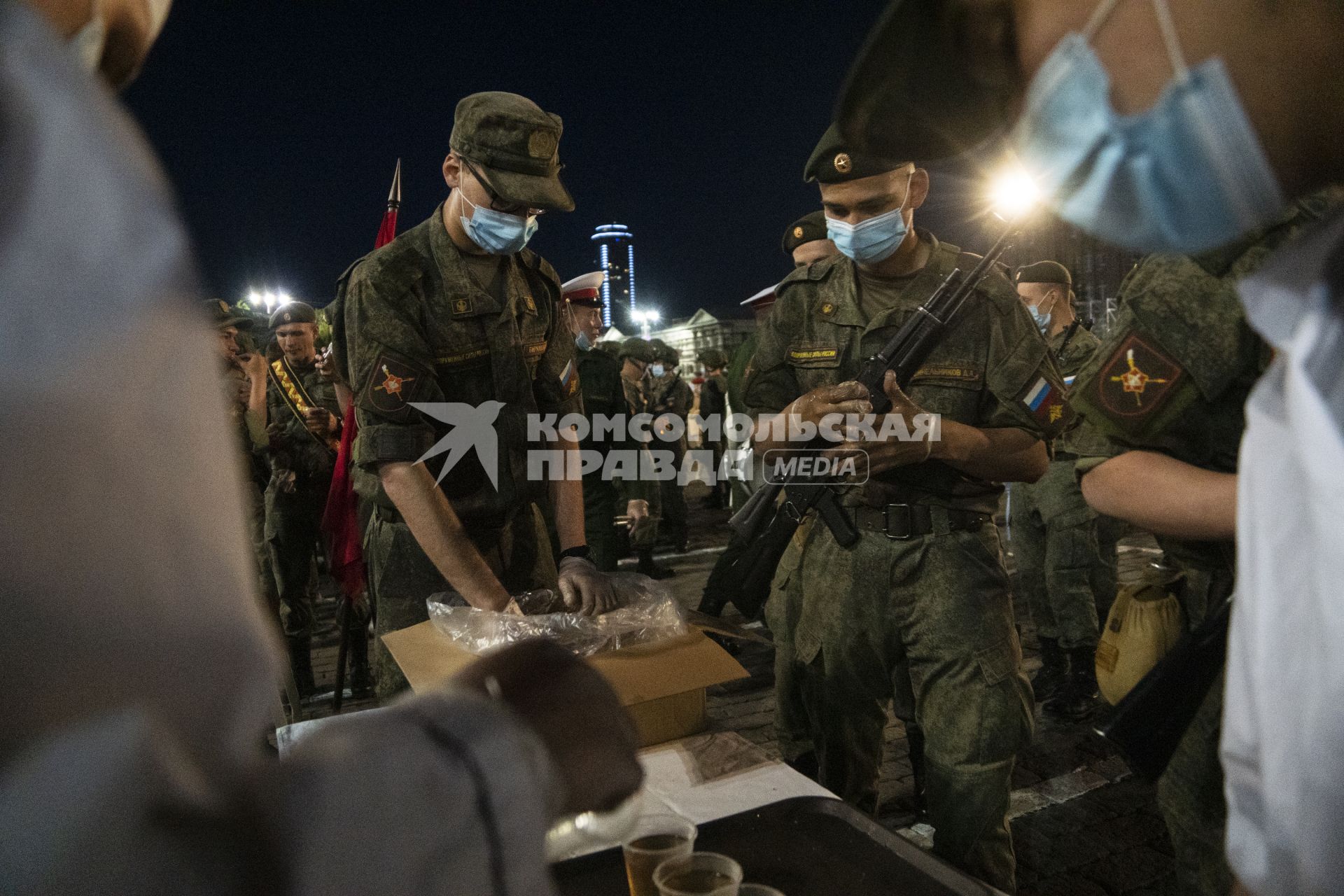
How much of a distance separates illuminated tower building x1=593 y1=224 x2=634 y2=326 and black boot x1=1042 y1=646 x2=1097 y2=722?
76917mm

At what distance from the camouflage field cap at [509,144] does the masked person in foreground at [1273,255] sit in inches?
71.1

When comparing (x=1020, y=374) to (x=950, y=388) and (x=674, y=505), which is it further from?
(x=674, y=505)

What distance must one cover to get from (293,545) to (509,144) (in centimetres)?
384

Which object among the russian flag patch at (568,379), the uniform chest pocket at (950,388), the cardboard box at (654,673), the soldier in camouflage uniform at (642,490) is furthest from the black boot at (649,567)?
the cardboard box at (654,673)

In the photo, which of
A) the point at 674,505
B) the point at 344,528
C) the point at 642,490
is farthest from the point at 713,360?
the point at 344,528

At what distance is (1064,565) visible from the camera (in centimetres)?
500

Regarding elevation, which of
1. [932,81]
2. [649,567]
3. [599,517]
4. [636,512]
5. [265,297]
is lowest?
[649,567]

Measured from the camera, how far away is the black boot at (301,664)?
17.4ft

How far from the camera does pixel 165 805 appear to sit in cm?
51

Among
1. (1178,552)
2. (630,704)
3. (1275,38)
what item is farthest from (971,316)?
(1275,38)

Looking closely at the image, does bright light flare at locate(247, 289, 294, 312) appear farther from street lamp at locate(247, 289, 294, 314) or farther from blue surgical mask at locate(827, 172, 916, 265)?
blue surgical mask at locate(827, 172, 916, 265)

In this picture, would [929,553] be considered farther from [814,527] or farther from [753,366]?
[753,366]

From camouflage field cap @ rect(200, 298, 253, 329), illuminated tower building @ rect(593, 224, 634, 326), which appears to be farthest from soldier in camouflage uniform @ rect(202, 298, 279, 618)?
illuminated tower building @ rect(593, 224, 634, 326)

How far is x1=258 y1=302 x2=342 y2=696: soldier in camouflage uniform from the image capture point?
5348 mm
